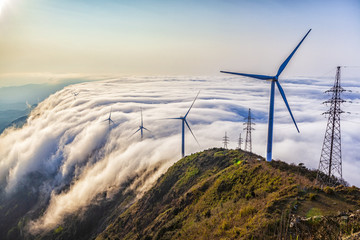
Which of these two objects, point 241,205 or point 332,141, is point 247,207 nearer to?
point 241,205

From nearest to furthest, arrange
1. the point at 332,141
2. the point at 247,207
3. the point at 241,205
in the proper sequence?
the point at 247,207 → the point at 241,205 → the point at 332,141

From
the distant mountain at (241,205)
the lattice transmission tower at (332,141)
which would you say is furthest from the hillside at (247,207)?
the lattice transmission tower at (332,141)

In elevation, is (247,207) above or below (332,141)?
below

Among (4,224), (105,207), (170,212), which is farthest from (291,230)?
(4,224)

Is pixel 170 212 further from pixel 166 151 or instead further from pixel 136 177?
pixel 166 151

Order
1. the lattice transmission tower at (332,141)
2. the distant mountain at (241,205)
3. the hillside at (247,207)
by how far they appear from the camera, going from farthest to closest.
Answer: the lattice transmission tower at (332,141) < the distant mountain at (241,205) < the hillside at (247,207)

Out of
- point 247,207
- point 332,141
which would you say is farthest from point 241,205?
point 332,141

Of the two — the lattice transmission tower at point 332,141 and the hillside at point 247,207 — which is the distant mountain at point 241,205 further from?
the lattice transmission tower at point 332,141
